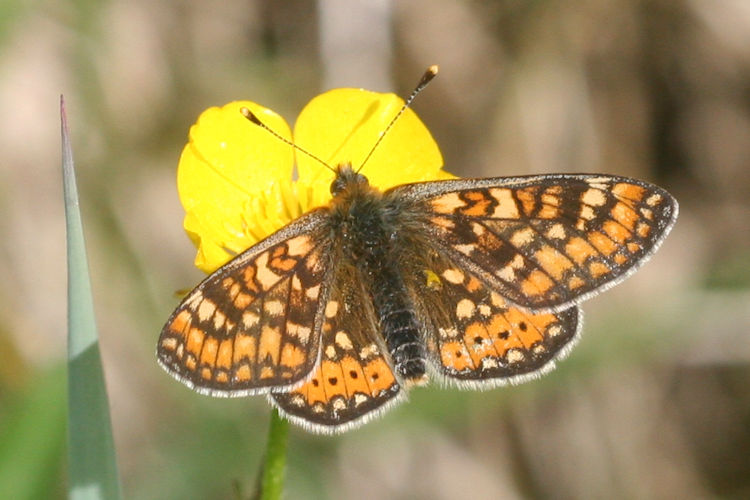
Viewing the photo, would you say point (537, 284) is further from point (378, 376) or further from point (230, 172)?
point (230, 172)

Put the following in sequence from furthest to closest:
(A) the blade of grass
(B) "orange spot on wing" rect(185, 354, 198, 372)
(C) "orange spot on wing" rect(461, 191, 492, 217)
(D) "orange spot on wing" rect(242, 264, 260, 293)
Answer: (C) "orange spot on wing" rect(461, 191, 492, 217) < (D) "orange spot on wing" rect(242, 264, 260, 293) < (B) "orange spot on wing" rect(185, 354, 198, 372) < (A) the blade of grass

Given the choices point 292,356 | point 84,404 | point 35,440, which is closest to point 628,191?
point 292,356

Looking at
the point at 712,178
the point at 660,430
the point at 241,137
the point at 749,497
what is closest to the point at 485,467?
the point at 660,430

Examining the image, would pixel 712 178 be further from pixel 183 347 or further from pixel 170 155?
pixel 183 347

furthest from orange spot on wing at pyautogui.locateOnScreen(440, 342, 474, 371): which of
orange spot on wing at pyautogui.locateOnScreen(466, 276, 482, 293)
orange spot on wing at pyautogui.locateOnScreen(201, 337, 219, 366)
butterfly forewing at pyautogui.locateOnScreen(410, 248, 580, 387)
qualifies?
orange spot on wing at pyautogui.locateOnScreen(201, 337, 219, 366)

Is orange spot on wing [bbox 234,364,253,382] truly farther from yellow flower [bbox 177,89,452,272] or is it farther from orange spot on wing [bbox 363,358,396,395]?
yellow flower [bbox 177,89,452,272]
